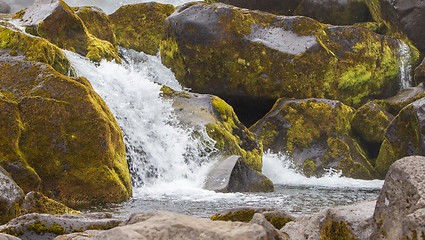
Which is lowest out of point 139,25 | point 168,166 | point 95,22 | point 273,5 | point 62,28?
point 168,166

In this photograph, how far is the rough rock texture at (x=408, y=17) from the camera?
21906 millimetres

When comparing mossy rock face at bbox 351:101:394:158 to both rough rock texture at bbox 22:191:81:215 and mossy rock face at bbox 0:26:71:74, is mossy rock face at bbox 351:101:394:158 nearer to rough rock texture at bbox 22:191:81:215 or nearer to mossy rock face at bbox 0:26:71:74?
mossy rock face at bbox 0:26:71:74

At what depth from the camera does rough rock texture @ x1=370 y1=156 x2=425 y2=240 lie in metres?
3.36

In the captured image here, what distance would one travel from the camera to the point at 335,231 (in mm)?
4324

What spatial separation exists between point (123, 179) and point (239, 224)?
6911 mm

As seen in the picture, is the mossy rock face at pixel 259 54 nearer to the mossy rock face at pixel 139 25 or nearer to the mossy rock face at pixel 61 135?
the mossy rock face at pixel 139 25

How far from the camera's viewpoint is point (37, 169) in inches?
346

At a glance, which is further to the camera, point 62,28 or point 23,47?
point 62,28

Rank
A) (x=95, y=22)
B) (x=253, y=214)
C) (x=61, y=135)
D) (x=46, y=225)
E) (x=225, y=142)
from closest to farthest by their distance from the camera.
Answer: (x=46, y=225), (x=253, y=214), (x=61, y=135), (x=225, y=142), (x=95, y=22)

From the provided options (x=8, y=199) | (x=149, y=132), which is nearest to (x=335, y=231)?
(x=8, y=199)

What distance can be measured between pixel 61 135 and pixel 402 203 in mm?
6949

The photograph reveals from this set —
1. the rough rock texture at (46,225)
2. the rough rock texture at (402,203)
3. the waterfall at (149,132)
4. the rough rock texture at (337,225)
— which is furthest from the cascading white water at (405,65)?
the rough rock texture at (46,225)

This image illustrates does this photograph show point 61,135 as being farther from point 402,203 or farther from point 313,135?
point 313,135

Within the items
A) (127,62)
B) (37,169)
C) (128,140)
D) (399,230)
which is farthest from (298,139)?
(399,230)
